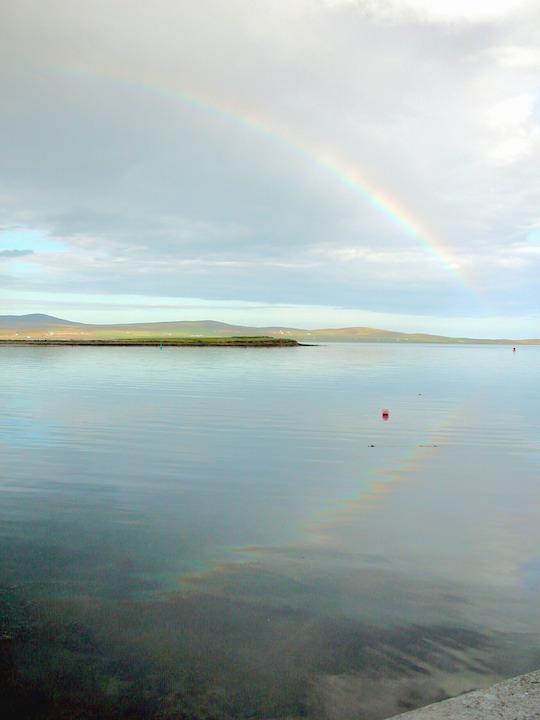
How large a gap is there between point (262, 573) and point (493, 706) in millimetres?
4902

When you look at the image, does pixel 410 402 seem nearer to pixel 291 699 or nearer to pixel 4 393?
Answer: pixel 4 393

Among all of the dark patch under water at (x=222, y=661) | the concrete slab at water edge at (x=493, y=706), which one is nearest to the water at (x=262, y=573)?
the dark patch under water at (x=222, y=661)

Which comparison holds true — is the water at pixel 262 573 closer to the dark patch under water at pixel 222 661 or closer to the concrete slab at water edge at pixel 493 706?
the dark patch under water at pixel 222 661

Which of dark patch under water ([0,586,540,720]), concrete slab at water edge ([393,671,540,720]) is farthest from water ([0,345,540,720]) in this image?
concrete slab at water edge ([393,671,540,720])

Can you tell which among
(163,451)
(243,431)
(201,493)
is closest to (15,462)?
(163,451)

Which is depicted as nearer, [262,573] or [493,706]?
[493,706]

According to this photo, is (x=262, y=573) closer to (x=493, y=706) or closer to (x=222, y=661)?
(x=222, y=661)

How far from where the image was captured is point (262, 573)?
1030 centimetres

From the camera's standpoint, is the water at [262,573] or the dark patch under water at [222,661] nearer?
the dark patch under water at [222,661]

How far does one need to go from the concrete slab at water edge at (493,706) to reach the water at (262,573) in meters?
0.60

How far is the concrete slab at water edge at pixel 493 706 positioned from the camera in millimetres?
5770

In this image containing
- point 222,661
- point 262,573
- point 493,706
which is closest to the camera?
point 493,706

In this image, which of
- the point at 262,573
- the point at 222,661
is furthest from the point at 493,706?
the point at 262,573

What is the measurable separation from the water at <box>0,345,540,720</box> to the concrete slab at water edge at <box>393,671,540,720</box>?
60 centimetres
